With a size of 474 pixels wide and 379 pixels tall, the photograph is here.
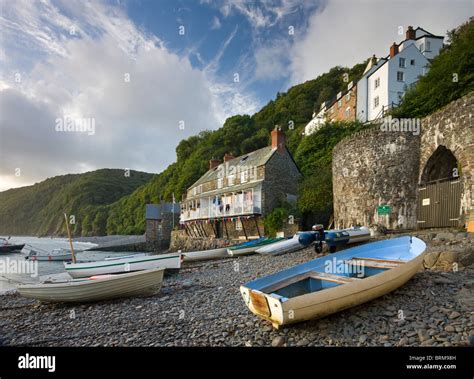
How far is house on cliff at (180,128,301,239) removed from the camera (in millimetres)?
24500

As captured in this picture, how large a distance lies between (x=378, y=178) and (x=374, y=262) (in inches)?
364

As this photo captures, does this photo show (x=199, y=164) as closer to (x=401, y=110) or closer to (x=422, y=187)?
(x=401, y=110)

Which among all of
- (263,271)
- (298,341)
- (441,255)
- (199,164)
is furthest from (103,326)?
(199,164)

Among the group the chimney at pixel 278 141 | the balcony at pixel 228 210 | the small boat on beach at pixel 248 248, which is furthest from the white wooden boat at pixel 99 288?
the chimney at pixel 278 141

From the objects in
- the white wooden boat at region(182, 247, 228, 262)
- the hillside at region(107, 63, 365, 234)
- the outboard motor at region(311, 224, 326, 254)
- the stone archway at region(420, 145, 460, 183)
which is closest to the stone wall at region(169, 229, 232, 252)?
the white wooden boat at region(182, 247, 228, 262)

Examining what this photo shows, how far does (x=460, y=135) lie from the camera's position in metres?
10.5

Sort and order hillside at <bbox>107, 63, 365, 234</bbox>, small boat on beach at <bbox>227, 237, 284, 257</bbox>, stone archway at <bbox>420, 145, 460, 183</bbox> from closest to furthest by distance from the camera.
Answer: stone archway at <bbox>420, 145, 460, 183</bbox> → small boat on beach at <bbox>227, 237, 284, 257</bbox> → hillside at <bbox>107, 63, 365, 234</bbox>

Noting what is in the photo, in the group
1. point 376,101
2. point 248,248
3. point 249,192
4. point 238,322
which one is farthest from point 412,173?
point 376,101

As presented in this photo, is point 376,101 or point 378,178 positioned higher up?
point 376,101

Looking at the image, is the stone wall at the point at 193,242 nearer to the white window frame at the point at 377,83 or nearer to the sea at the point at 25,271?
the sea at the point at 25,271

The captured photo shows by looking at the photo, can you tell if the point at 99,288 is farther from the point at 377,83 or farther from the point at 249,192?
the point at 377,83

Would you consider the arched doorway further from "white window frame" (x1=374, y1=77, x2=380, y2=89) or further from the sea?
"white window frame" (x1=374, y1=77, x2=380, y2=89)

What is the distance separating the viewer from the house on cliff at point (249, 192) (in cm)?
2450

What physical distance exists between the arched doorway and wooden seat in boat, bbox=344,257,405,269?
6602mm
